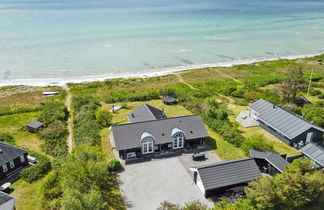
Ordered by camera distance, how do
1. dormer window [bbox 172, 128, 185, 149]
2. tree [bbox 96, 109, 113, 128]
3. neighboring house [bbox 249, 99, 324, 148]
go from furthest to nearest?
tree [bbox 96, 109, 113, 128] → neighboring house [bbox 249, 99, 324, 148] → dormer window [bbox 172, 128, 185, 149]

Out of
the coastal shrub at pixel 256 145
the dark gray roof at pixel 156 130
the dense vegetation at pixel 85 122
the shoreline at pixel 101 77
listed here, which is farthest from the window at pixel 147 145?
the shoreline at pixel 101 77

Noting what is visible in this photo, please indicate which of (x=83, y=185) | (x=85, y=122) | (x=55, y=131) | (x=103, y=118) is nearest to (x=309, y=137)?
(x=83, y=185)

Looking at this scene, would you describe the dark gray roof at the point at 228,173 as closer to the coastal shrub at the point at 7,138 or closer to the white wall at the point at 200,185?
the white wall at the point at 200,185

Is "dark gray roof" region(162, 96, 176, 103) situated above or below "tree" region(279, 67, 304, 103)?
below

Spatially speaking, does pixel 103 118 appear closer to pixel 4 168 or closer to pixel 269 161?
pixel 4 168

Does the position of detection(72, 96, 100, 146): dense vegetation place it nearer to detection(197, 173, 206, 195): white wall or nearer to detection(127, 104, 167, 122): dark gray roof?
detection(127, 104, 167, 122): dark gray roof

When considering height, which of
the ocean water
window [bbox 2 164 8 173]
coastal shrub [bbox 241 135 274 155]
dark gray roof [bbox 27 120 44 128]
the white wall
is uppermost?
the ocean water

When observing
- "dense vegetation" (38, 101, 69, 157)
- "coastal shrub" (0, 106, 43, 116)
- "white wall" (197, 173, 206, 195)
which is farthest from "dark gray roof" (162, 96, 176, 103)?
"white wall" (197, 173, 206, 195)
